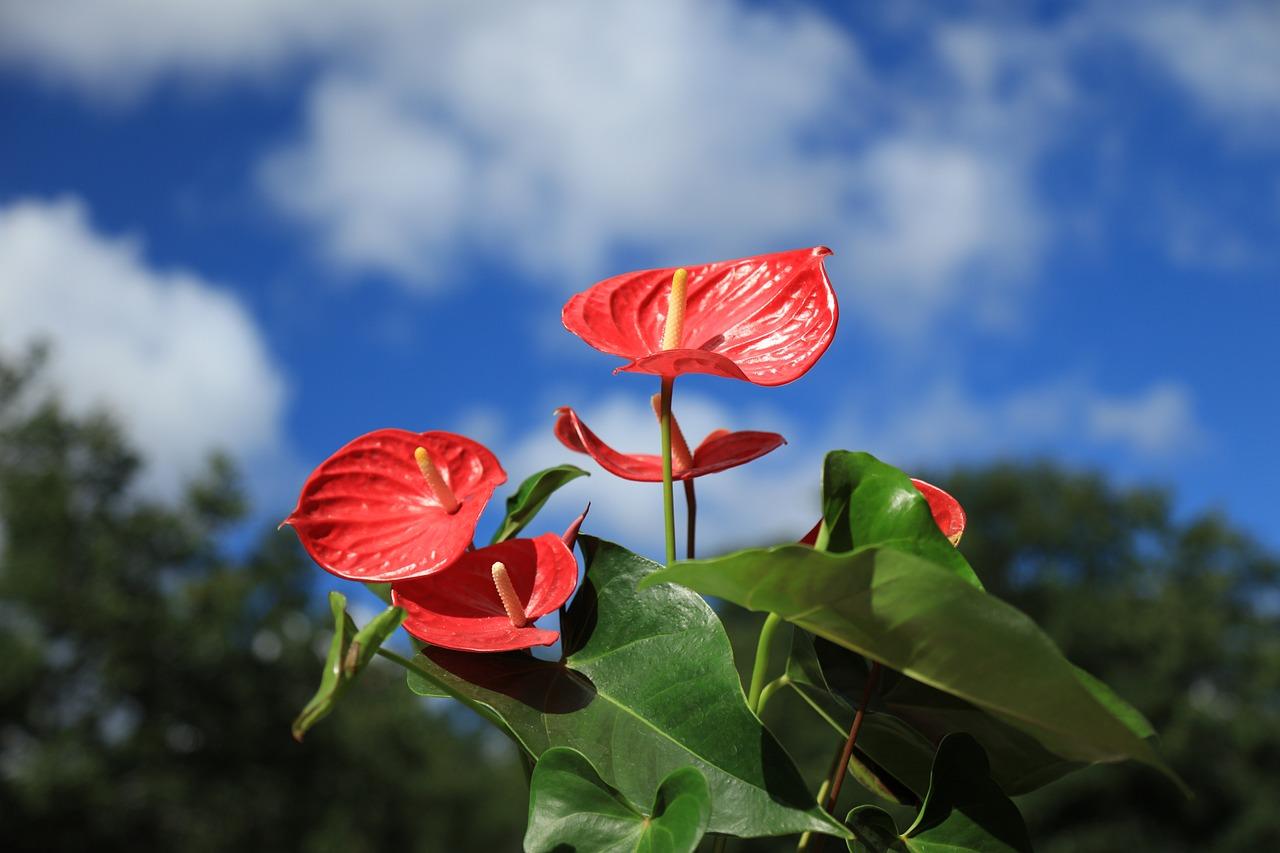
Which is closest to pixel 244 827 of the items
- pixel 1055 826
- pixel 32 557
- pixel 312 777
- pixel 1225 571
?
pixel 312 777

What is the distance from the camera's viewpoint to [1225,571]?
55.5ft

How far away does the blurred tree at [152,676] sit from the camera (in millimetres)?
13047

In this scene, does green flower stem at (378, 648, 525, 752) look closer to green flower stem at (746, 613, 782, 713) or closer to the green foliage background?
green flower stem at (746, 613, 782, 713)

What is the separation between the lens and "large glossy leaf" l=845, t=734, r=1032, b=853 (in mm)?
686

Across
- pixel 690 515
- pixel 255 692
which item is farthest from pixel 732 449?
pixel 255 692

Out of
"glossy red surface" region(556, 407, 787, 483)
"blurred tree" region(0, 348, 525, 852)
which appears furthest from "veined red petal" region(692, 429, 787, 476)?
"blurred tree" region(0, 348, 525, 852)

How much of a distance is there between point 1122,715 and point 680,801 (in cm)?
25

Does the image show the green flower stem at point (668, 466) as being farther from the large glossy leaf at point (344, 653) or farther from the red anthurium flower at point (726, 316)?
the large glossy leaf at point (344, 653)

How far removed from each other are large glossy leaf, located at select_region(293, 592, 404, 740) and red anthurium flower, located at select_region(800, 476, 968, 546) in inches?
11.7

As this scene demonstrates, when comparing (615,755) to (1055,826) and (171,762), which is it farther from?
(1055,826)

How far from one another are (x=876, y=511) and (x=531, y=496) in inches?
13.5

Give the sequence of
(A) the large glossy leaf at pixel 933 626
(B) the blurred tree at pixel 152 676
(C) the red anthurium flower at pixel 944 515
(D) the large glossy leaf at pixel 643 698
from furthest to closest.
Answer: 1. (B) the blurred tree at pixel 152 676
2. (C) the red anthurium flower at pixel 944 515
3. (D) the large glossy leaf at pixel 643 698
4. (A) the large glossy leaf at pixel 933 626

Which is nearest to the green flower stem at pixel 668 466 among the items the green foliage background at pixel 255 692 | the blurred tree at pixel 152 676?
the green foliage background at pixel 255 692

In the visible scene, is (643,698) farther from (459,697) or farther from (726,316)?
(726,316)
